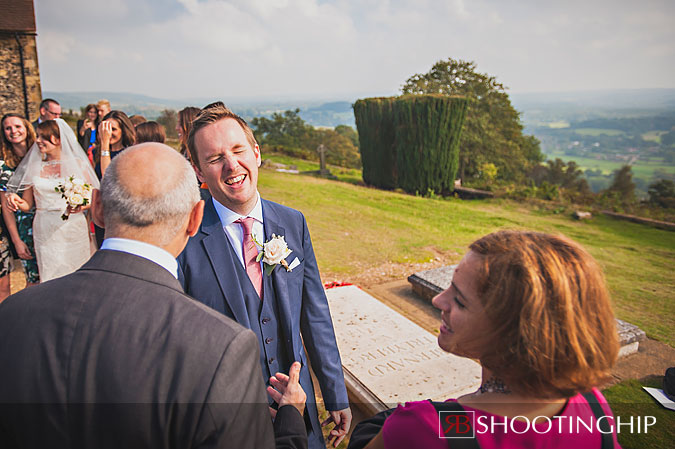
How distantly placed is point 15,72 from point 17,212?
16055mm

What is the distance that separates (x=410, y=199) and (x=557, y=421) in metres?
14.6

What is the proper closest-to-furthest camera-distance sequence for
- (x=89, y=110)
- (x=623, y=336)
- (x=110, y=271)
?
(x=110, y=271), (x=623, y=336), (x=89, y=110)

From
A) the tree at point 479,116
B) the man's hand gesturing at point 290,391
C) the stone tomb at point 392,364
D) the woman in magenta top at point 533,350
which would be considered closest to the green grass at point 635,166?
the tree at point 479,116

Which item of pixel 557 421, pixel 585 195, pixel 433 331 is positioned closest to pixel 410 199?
pixel 585 195

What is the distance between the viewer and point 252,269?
7.39 feet

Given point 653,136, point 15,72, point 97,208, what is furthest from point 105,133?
point 653,136

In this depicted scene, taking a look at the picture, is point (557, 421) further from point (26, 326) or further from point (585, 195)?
point (585, 195)

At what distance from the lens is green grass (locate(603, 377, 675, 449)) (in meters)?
3.47

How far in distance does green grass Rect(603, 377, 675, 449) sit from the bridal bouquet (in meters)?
5.97

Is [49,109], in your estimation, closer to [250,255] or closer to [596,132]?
[250,255]

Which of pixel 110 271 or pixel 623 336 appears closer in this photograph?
pixel 110 271

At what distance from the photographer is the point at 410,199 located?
51.1 ft

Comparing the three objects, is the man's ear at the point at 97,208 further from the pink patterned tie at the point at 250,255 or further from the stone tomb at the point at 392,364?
the stone tomb at the point at 392,364

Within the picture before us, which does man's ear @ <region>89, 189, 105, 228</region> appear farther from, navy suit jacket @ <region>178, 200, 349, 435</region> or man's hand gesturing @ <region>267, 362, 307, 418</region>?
man's hand gesturing @ <region>267, 362, 307, 418</region>
